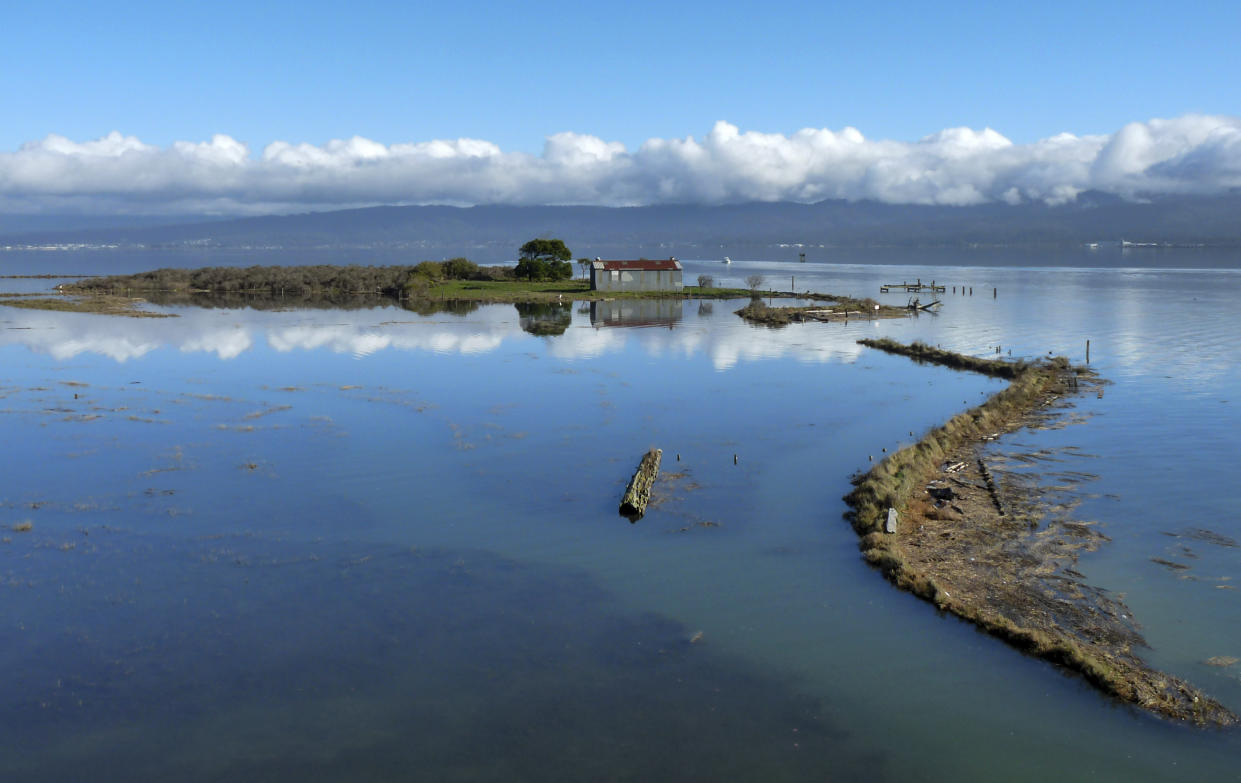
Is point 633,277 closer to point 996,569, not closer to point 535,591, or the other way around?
point 996,569

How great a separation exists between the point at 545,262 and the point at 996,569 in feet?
341

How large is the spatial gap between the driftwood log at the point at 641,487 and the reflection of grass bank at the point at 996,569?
574 cm

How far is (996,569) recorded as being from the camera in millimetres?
21312

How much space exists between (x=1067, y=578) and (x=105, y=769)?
18.9 m

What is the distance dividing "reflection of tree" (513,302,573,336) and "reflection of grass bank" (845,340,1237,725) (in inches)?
1655

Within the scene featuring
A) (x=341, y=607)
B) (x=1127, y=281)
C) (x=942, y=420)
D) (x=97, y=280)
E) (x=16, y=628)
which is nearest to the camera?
(x=16, y=628)

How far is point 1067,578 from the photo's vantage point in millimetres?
20734

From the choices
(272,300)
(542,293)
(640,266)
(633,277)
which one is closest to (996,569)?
(542,293)

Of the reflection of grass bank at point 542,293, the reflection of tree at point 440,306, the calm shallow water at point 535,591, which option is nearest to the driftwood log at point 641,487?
the calm shallow water at point 535,591

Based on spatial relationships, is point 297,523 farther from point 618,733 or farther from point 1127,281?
point 1127,281

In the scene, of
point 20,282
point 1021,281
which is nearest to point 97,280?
point 20,282

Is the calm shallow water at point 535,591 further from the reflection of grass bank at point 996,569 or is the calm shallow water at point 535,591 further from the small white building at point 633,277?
the small white building at point 633,277

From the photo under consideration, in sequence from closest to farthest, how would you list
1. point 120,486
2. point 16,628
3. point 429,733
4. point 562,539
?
point 429,733, point 16,628, point 562,539, point 120,486

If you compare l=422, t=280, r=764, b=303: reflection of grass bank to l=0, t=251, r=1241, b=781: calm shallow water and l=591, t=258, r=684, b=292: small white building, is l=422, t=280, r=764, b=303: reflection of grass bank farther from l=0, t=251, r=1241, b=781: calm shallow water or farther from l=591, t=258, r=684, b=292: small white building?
l=0, t=251, r=1241, b=781: calm shallow water
